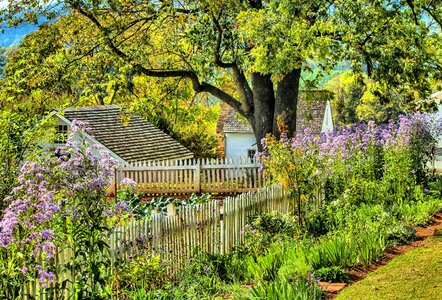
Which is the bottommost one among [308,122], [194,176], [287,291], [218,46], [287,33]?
[287,291]

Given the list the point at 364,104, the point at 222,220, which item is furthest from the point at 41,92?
the point at 364,104

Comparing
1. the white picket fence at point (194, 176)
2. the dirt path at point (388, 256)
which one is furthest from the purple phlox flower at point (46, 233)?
the white picket fence at point (194, 176)

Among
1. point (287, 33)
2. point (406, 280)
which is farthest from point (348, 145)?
point (406, 280)

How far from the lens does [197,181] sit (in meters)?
24.4

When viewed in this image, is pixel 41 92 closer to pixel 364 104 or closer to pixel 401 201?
pixel 401 201

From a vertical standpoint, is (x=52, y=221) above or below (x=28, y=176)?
below

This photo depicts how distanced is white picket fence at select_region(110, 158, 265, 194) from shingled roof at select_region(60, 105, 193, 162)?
347cm

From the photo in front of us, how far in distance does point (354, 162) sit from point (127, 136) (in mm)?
18343

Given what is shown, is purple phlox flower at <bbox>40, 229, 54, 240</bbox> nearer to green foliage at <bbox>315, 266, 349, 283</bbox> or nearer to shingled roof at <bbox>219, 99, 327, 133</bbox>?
green foliage at <bbox>315, 266, 349, 283</bbox>

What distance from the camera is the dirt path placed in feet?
26.2

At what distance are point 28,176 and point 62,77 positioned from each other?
13.2 metres

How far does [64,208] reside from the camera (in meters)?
6.25

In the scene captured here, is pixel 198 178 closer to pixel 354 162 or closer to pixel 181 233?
pixel 354 162

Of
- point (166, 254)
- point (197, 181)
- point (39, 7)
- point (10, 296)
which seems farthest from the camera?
point (197, 181)
